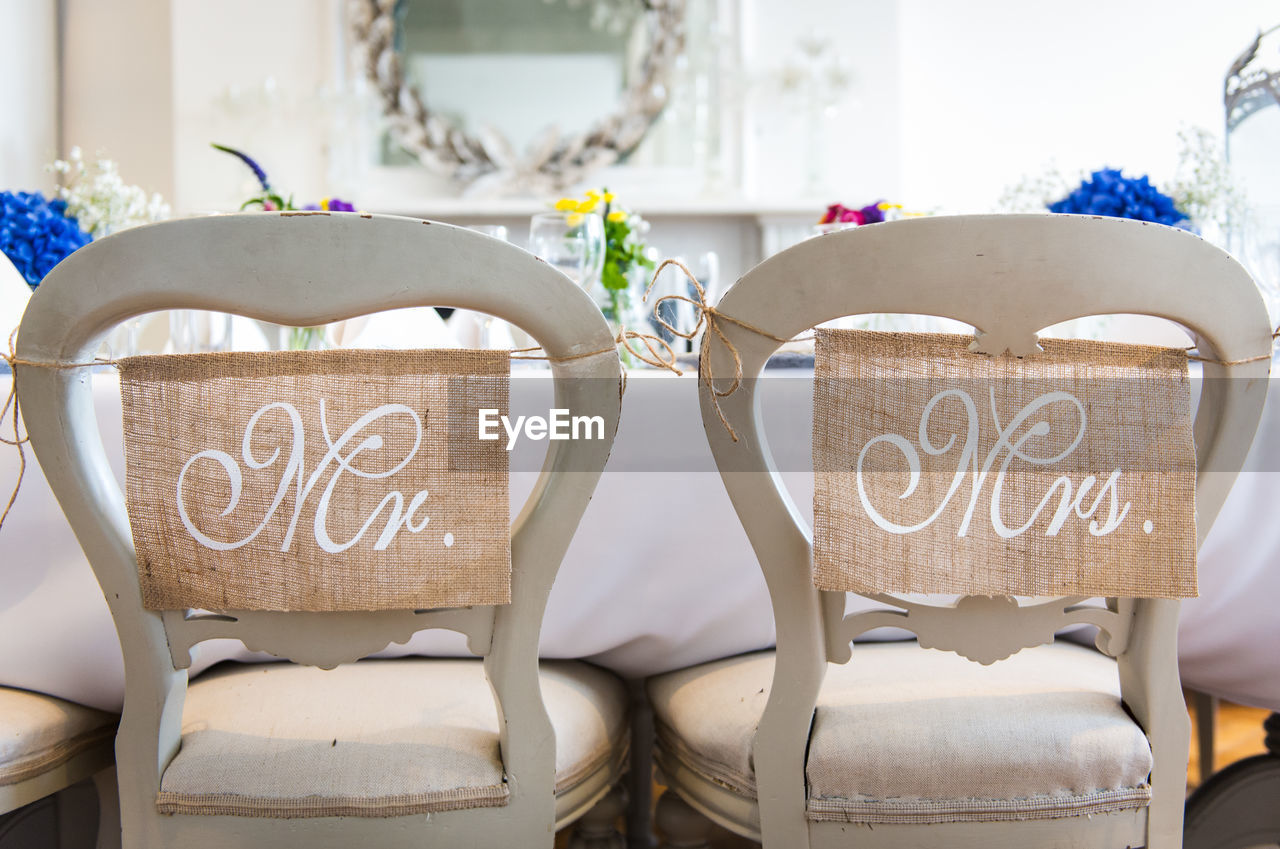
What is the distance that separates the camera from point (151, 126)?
3031 mm

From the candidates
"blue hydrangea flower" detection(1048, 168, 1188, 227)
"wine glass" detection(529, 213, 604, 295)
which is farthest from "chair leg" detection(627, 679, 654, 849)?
"blue hydrangea flower" detection(1048, 168, 1188, 227)

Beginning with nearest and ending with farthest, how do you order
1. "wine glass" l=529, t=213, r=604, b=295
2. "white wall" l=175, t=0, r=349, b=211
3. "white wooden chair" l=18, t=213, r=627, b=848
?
"white wooden chair" l=18, t=213, r=627, b=848, "wine glass" l=529, t=213, r=604, b=295, "white wall" l=175, t=0, r=349, b=211

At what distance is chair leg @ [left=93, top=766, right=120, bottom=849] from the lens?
2.67 ft

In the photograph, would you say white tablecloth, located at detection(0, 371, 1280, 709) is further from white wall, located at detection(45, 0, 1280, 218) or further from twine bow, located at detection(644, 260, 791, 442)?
white wall, located at detection(45, 0, 1280, 218)

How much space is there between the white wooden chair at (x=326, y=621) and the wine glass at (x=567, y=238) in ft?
2.01

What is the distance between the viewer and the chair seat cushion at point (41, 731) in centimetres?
67

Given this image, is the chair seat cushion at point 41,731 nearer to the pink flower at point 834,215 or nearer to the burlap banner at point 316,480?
the burlap banner at point 316,480

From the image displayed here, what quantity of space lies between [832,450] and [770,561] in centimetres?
8

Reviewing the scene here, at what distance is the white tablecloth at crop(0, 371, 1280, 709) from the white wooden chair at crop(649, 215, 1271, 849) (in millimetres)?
114

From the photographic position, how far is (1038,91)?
123 inches

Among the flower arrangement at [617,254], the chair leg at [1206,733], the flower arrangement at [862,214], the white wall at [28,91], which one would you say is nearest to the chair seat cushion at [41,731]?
the flower arrangement at [617,254]

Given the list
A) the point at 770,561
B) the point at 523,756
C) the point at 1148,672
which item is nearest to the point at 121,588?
the point at 523,756

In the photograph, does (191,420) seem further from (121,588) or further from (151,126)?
(151,126)

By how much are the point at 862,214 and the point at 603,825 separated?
839mm
